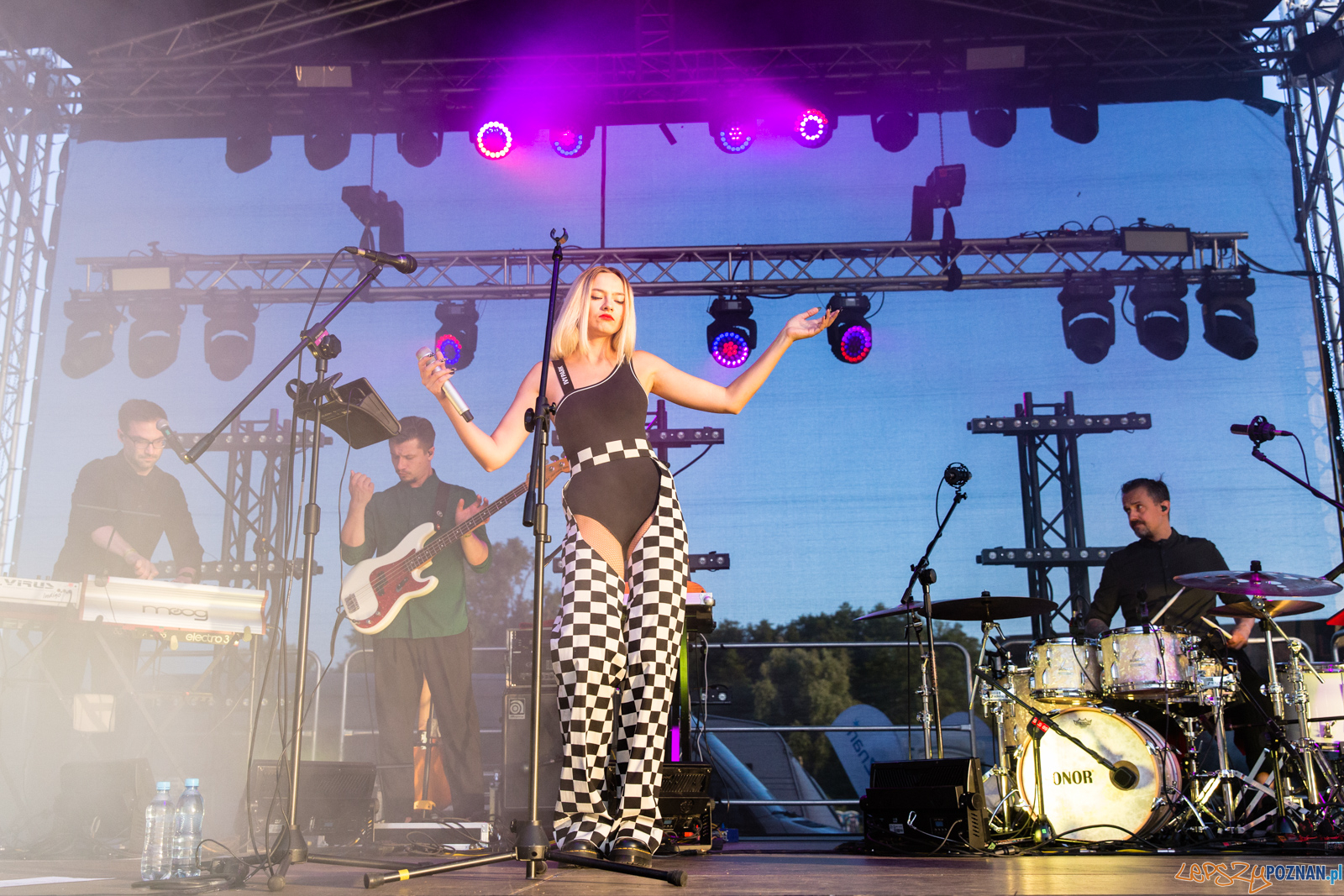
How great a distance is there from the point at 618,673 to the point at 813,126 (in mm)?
4640

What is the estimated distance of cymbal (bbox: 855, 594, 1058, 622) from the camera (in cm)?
399

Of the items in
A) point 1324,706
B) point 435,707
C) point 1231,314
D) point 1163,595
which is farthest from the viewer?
point 1231,314

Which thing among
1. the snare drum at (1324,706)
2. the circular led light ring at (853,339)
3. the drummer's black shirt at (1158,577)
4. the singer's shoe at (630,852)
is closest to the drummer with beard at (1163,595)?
the drummer's black shirt at (1158,577)

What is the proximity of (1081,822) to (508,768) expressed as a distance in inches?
92.6

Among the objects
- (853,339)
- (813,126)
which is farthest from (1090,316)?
(813,126)

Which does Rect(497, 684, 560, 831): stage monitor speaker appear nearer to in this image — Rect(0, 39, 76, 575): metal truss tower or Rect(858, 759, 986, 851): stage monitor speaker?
Rect(858, 759, 986, 851): stage monitor speaker

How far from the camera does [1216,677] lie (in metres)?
4.03

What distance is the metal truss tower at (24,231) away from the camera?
18.7 ft

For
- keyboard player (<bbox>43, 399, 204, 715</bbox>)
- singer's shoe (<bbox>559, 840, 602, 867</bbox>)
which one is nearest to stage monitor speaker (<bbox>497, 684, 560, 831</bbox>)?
singer's shoe (<bbox>559, 840, 602, 867</bbox>)

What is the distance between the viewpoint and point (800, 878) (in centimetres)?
236

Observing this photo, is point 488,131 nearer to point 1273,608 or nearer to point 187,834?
point 187,834

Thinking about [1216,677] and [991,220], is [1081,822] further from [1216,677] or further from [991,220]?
[991,220]

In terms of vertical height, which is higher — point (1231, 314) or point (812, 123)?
point (812, 123)

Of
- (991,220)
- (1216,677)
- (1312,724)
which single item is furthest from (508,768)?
(991,220)
